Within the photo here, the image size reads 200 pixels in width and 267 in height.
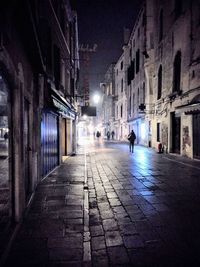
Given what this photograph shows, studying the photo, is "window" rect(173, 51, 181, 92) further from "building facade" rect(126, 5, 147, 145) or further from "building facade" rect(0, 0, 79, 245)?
"building facade" rect(0, 0, 79, 245)

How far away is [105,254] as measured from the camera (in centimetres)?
376

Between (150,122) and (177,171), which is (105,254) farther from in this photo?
(150,122)

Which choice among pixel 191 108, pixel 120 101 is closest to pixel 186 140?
pixel 191 108

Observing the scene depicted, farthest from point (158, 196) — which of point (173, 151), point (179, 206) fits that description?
point (173, 151)

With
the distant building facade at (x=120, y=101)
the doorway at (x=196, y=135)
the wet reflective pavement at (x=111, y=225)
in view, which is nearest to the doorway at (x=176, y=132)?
the doorway at (x=196, y=135)

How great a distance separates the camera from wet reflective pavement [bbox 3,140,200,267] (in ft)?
12.0

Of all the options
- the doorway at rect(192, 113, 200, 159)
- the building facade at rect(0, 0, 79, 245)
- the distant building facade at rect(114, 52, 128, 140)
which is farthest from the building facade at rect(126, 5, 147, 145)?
the building facade at rect(0, 0, 79, 245)

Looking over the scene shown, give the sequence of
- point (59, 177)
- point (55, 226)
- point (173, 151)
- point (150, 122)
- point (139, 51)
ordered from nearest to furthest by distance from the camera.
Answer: point (55, 226)
point (59, 177)
point (173, 151)
point (150, 122)
point (139, 51)

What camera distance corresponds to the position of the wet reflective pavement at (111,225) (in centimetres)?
365

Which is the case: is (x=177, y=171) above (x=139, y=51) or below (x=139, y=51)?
below

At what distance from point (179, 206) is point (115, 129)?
42.6 meters

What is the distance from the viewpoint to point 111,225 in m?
4.88

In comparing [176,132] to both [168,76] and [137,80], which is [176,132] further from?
[137,80]

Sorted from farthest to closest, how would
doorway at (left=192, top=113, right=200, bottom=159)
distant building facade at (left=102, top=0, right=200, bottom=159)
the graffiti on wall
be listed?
the graffiti on wall → distant building facade at (left=102, top=0, right=200, bottom=159) → doorway at (left=192, top=113, right=200, bottom=159)
